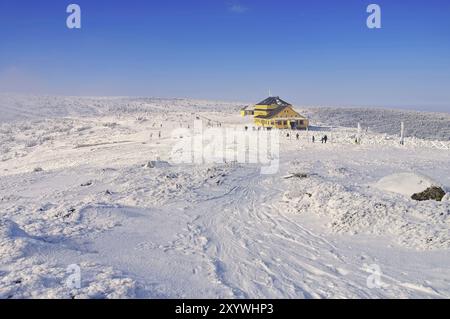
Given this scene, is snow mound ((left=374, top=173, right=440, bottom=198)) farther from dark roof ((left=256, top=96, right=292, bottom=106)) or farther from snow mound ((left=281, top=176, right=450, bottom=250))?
dark roof ((left=256, top=96, right=292, bottom=106))

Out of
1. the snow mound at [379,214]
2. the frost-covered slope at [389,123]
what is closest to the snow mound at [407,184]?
the snow mound at [379,214]

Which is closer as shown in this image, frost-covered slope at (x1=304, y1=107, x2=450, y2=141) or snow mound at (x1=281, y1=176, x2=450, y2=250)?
snow mound at (x1=281, y1=176, x2=450, y2=250)

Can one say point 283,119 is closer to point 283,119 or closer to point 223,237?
point 283,119

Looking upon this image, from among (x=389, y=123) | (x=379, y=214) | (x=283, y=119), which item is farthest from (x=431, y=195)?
(x=389, y=123)

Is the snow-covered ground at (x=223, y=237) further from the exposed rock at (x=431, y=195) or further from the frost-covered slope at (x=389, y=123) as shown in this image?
the frost-covered slope at (x=389, y=123)

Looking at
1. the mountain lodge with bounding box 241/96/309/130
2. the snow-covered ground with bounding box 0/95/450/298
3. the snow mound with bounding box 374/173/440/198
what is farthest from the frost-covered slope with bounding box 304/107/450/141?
the snow-covered ground with bounding box 0/95/450/298

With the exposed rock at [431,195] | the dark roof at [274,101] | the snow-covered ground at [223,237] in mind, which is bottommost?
the snow-covered ground at [223,237]
